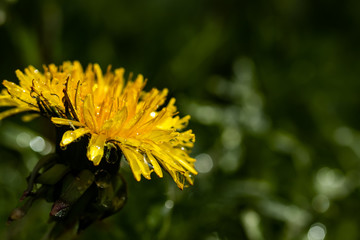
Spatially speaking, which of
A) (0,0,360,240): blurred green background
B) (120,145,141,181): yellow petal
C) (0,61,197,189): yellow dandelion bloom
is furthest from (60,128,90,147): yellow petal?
(0,0,360,240): blurred green background

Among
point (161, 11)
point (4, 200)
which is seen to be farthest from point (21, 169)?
point (161, 11)

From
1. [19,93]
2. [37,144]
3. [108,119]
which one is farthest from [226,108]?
[19,93]

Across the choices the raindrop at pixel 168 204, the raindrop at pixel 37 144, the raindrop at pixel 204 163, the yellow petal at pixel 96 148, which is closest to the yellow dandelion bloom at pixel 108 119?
the yellow petal at pixel 96 148

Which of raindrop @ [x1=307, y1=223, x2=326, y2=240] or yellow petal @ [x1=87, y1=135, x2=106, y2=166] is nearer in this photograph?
yellow petal @ [x1=87, y1=135, x2=106, y2=166]

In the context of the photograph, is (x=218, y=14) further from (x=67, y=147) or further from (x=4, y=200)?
(x=67, y=147)

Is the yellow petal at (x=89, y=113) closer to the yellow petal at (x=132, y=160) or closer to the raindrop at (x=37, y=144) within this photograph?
the yellow petal at (x=132, y=160)

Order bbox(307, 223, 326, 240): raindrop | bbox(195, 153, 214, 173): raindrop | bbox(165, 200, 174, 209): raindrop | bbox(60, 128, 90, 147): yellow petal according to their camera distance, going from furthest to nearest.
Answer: bbox(195, 153, 214, 173): raindrop < bbox(307, 223, 326, 240): raindrop < bbox(165, 200, 174, 209): raindrop < bbox(60, 128, 90, 147): yellow petal

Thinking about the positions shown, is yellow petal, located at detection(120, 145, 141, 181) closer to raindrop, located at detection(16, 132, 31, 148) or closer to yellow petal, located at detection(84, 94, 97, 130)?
yellow petal, located at detection(84, 94, 97, 130)
